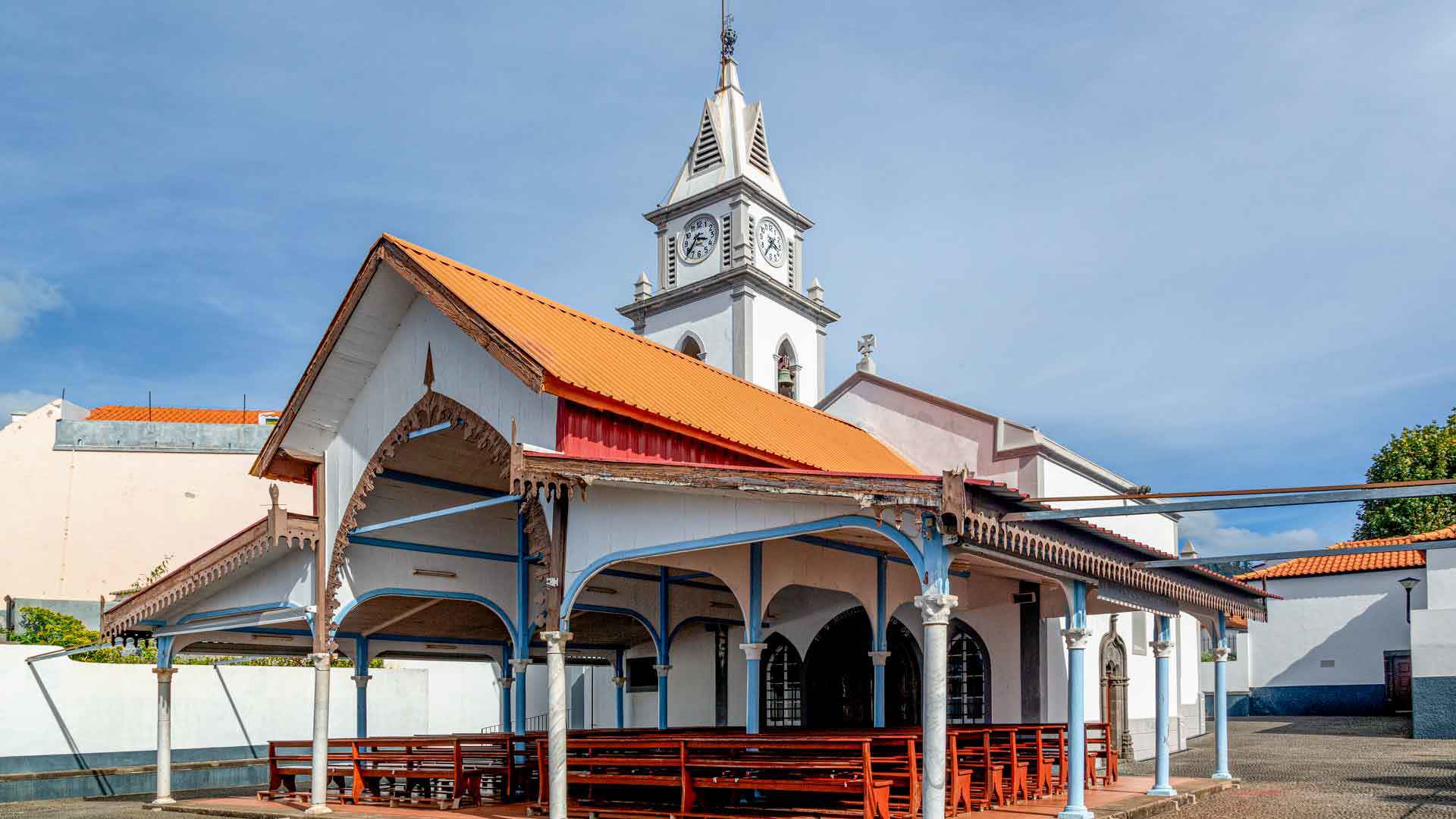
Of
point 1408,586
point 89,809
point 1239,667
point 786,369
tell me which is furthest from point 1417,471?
point 89,809

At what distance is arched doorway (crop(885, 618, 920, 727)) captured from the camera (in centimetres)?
1872

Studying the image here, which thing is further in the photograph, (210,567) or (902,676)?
(902,676)

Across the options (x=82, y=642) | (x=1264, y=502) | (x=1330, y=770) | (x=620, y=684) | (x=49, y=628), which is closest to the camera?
(x=1264, y=502)

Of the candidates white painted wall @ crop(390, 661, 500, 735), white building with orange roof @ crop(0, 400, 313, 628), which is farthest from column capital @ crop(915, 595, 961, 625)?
white building with orange roof @ crop(0, 400, 313, 628)

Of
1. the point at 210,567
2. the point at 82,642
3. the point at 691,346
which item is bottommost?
the point at 82,642

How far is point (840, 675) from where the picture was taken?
19.5 metres

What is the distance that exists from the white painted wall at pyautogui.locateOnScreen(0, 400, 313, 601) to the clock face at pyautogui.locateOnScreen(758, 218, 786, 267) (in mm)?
17412

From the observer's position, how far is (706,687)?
20938 mm

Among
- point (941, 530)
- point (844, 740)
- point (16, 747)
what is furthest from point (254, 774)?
point (941, 530)

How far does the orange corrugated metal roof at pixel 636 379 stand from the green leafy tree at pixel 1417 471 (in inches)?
1140

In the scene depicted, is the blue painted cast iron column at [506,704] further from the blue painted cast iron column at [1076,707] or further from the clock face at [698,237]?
the clock face at [698,237]

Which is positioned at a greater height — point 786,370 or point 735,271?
point 735,271

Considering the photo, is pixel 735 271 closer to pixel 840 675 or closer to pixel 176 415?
pixel 840 675

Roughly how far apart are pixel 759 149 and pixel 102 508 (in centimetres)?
2415
